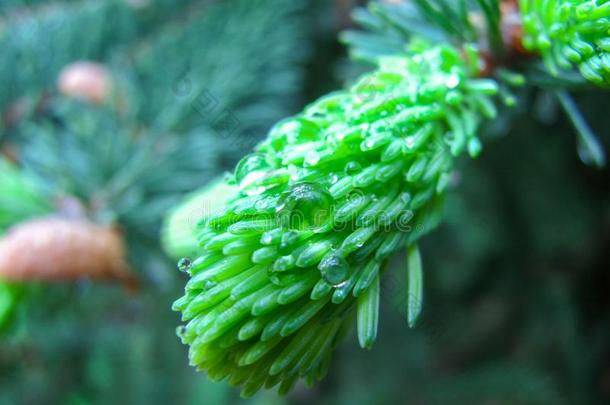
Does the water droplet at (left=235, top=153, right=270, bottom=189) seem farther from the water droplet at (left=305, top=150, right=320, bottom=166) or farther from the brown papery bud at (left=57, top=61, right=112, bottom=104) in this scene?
the brown papery bud at (left=57, top=61, right=112, bottom=104)

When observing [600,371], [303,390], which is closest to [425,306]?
[600,371]

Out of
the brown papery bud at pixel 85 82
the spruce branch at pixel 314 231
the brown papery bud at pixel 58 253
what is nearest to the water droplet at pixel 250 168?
the spruce branch at pixel 314 231

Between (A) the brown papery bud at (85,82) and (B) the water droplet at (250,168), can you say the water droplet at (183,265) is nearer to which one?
(B) the water droplet at (250,168)

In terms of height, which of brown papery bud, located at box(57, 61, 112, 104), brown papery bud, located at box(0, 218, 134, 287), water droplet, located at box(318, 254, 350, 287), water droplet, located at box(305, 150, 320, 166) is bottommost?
water droplet, located at box(318, 254, 350, 287)

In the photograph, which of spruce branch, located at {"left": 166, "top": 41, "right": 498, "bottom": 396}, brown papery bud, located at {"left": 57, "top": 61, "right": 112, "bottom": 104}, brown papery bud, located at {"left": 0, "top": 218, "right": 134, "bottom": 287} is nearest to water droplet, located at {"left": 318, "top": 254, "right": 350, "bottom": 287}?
spruce branch, located at {"left": 166, "top": 41, "right": 498, "bottom": 396}

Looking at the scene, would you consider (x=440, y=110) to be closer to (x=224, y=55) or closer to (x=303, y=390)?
(x=224, y=55)
